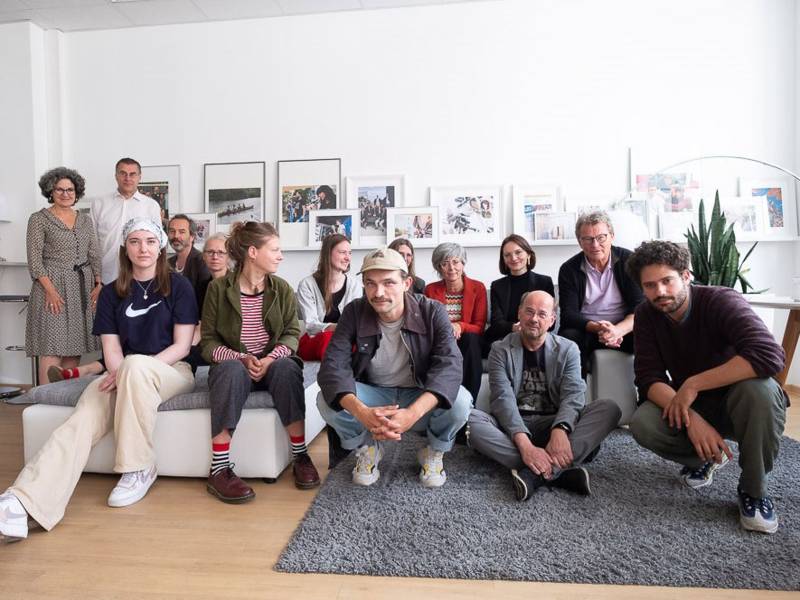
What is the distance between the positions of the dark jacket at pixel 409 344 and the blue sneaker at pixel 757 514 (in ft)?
3.32

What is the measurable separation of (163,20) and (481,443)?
4.42 metres

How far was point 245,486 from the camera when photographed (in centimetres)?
201

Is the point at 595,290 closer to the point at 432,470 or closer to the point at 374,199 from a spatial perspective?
the point at 432,470

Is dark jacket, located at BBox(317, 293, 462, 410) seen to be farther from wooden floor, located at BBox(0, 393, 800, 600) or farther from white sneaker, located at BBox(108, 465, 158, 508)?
white sneaker, located at BBox(108, 465, 158, 508)

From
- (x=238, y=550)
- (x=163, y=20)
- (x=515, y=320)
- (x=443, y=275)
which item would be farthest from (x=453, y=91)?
(x=238, y=550)

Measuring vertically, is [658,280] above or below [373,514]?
above

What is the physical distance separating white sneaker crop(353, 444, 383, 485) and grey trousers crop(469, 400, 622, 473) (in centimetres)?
42

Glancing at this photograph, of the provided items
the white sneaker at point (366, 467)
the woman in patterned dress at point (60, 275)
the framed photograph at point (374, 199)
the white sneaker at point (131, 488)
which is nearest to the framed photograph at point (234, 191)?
the framed photograph at point (374, 199)

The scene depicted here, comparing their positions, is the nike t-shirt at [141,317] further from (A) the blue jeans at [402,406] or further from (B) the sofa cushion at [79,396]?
(A) the blue jeans at [402,406]

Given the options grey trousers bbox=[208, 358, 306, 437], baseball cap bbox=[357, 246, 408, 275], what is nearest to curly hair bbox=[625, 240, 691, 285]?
baseball cap bbox=[357, 246, 408, 275]

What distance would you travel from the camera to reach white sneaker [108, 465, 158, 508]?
196cm

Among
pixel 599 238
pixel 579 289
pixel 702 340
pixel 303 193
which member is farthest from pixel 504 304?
pixel 303 193

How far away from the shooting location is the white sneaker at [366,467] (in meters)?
2.09

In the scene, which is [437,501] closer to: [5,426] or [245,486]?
[245,486]
